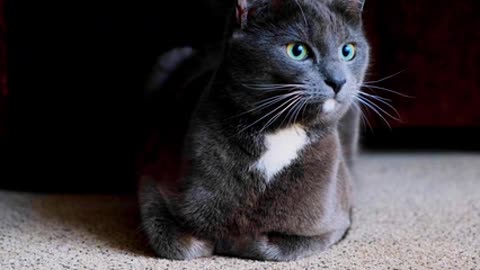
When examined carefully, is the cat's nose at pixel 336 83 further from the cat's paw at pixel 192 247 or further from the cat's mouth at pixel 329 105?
the cat's paw at pixel 192 247

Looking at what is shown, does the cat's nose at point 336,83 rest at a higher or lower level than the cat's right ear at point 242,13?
lower

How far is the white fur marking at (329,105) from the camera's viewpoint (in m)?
1.03

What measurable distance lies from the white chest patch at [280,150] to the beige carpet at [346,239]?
16 cm

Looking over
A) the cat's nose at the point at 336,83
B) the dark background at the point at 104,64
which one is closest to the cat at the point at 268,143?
the cat's nose at the point at 336,83

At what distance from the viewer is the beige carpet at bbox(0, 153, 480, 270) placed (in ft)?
3.65

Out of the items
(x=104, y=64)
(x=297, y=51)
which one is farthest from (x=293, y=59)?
(x=104, y=64)

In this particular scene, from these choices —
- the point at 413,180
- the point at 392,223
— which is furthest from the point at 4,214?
the point at 413,180

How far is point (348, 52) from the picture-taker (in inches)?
42.5

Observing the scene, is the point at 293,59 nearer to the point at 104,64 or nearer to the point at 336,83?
the point at 336,83

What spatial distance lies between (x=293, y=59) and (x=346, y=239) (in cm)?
39

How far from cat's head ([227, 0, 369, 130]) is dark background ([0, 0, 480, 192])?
468mm

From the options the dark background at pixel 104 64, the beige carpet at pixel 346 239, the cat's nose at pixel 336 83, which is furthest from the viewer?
the dark background at pixel 104 64

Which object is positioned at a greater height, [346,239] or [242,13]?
[242,13]

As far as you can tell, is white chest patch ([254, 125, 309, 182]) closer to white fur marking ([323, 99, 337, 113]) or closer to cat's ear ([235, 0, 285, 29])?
white fur marking ([323, 99, 337, 113])
